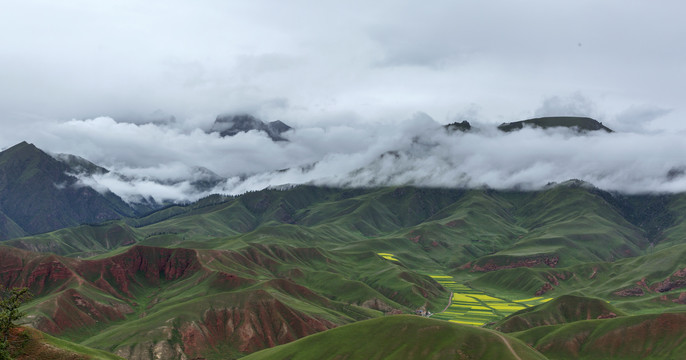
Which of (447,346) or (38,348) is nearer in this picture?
(38,348)

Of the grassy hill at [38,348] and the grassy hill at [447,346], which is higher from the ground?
the grassy hill at [38,348]

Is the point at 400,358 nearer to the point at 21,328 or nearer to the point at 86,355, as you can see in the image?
the point at 86,355

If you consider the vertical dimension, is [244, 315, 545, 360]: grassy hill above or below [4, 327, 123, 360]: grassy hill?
below

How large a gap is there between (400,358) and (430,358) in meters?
10.8

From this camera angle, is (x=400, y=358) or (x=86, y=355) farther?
(x=400, y=358)

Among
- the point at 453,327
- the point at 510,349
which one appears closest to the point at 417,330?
the point at 453,327

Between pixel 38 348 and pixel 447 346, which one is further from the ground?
pixel 38 348

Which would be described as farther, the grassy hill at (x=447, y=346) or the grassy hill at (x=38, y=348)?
the grassy hill at (x=447, y=346)

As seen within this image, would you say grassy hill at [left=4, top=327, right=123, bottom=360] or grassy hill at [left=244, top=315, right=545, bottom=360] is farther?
grassy hill at [left=244, top=315, right=545, bottom=360]

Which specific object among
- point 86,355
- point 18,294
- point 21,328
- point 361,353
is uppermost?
point 18,294

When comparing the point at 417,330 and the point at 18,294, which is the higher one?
the point at 18,294

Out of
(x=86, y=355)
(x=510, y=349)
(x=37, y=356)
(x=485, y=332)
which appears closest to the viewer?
(x=37, y=356)

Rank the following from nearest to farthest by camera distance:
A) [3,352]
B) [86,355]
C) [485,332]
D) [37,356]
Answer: [3,352], [37,356], [86,355], [485,332]

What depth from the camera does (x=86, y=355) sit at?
453ft
